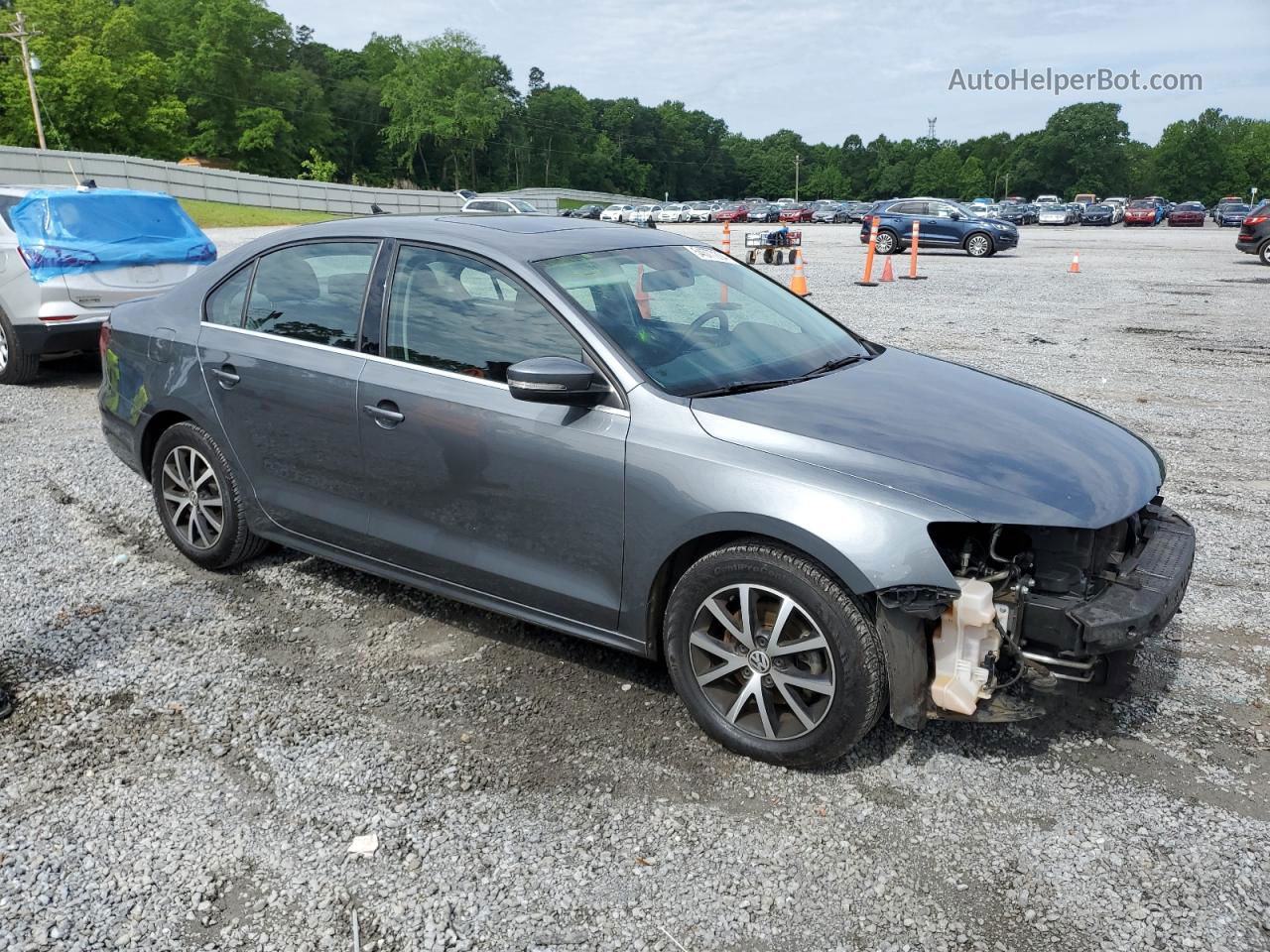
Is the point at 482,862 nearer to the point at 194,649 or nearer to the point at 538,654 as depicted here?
the point at 538,654

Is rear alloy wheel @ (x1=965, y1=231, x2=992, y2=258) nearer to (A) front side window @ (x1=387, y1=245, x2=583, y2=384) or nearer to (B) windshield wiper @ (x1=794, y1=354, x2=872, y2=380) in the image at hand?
(B) windshield wiper @ (x1=794, y1=354, x2=872, y2=380)

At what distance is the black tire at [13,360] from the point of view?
916 centimetres

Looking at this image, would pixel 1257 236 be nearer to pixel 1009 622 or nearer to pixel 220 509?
pixel 1009 622

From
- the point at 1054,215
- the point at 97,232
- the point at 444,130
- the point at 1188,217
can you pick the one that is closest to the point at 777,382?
the point at 97,232

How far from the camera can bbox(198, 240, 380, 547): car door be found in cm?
→ 420

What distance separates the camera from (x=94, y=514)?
19.5 feet

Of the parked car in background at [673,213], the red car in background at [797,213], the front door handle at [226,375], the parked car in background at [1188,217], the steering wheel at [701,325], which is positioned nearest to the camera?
the steering wheel at [701,325]

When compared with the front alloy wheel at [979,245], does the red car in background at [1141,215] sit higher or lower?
lower

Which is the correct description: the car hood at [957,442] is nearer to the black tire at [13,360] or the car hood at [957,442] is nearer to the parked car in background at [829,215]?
the black tire at [13,360]

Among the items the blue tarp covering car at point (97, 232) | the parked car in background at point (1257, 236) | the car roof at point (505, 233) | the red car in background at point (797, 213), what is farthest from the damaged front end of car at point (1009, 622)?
the red car in background at point (797, 213)

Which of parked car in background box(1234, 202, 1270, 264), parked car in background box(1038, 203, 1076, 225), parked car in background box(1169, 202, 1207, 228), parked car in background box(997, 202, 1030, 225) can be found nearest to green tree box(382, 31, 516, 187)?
parked car in background box(997, 202, 1030, 225)

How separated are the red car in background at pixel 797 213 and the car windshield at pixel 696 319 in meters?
66.9

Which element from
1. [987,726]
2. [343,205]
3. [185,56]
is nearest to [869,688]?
[987,726]

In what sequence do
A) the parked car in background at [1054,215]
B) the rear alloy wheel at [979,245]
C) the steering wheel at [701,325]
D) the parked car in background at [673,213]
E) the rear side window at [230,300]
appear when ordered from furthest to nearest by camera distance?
the parked car in background at [673,213] < the parked car in background at [1054,215] < the rear alloy wheel at [979,245] < the rear side window at [230,300] < the steering wheel at [701,325]
